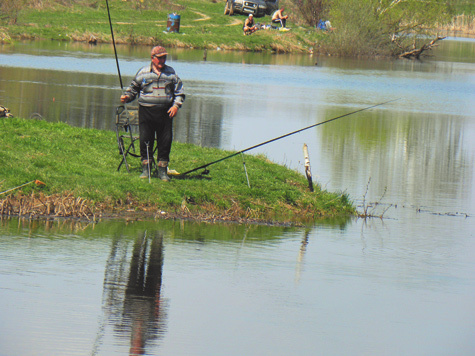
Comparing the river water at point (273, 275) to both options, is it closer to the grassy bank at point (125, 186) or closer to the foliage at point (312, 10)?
the grassy bank at point (125, 186)

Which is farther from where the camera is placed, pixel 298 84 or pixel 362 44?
pixel 362 44

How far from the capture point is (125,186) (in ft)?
39.5

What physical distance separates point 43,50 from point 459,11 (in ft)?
239

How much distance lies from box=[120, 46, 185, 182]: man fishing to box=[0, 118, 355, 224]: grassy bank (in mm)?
617

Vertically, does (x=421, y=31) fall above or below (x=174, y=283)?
Result: above

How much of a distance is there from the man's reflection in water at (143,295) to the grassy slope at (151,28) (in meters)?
45.5

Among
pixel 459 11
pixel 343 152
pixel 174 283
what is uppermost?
pixel 459 11

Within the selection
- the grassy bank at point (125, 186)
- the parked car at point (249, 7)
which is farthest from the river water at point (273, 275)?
the parked car at point (249, 7)

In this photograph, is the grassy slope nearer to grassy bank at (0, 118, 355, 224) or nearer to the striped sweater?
grassy bank at (0, 118, 355, 224)

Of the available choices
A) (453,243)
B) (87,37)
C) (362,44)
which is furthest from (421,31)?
(453,243)

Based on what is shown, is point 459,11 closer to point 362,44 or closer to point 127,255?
point 362,44

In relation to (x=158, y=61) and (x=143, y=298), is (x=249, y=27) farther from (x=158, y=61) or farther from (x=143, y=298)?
(x=143, y=298)

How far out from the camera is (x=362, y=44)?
61.8 metres

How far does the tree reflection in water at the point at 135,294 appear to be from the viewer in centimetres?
720
